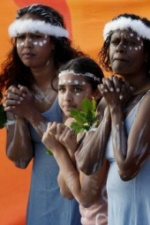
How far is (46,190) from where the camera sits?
110 inches

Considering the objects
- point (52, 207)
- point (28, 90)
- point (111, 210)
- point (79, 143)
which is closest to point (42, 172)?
point (52, 207)

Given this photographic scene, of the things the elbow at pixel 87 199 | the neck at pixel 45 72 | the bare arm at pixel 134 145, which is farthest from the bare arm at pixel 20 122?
the bare arm at pixel 134 145

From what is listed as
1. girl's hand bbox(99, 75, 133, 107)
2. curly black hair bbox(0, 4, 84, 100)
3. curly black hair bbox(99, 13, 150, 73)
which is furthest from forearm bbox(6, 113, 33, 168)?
girl's hand bbox(99, 75, 133, 107)

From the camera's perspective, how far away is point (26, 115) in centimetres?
275

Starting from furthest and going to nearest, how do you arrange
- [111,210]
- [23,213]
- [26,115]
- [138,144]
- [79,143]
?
[23,213]
[26,115]
[79,143]
[111,210]
[138,144]

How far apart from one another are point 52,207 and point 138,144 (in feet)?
2.82

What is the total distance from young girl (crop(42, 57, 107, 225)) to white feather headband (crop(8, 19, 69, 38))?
27cm

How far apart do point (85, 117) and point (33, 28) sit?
2.01 feet

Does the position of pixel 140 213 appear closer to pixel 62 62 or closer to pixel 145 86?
pixel 145 86

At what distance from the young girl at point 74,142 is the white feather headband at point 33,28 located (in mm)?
275

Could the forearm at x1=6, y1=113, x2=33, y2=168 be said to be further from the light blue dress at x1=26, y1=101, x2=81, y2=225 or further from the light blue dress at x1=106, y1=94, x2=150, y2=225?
the light blue dress at x1=106, y1=94, x2=150, y2=225

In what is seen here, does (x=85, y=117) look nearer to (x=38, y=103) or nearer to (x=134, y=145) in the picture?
(x=134, y=145)

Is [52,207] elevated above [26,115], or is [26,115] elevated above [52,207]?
[26,115]

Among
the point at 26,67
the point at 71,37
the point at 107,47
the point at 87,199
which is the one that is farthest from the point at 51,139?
the point at 71,37
